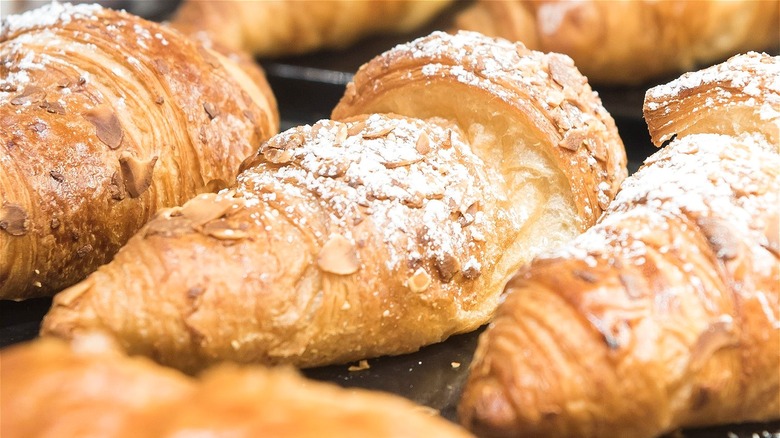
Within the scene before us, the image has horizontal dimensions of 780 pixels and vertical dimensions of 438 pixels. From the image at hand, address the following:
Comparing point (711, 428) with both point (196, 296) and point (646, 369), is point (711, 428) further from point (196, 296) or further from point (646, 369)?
point (196, 296)

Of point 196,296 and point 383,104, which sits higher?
point 383,104

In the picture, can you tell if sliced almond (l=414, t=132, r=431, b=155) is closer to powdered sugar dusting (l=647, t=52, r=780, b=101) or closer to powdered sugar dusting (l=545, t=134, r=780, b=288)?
powdered sugar dusting (l=545, t=134, r=780, b=288)

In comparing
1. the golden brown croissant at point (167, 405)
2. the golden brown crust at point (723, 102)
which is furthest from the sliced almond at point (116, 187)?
the golden brown crust at point (723, 102)

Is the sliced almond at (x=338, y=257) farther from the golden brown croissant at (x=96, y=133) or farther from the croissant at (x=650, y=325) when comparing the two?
the golden brown croissant at (x=96, y=133)

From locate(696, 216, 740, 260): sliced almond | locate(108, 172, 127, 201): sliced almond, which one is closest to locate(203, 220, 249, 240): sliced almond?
locate(108, 172, 127, 201): sliced almond

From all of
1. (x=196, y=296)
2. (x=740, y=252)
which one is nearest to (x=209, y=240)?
(x=196, y=296)
